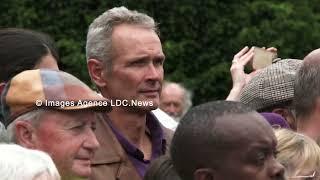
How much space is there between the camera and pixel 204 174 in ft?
11.2

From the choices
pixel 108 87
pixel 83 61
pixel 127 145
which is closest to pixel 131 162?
pixel 127 145

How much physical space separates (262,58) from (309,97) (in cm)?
87

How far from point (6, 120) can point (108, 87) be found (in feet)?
1.98

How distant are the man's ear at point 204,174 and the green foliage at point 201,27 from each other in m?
9.54

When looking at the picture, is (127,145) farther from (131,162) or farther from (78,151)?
(78,151)

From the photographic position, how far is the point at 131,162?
4352mm

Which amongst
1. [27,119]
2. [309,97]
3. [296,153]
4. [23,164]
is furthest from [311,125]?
[23,164]

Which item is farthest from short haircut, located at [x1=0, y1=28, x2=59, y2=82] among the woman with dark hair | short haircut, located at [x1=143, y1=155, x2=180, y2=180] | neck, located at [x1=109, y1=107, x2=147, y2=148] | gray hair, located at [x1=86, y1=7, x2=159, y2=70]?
short haircut, located at [x1=143, y1=155, x2=180, y2=180]

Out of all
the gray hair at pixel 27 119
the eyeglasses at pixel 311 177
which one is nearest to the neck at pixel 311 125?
the eyeglasses at pixel 311 177

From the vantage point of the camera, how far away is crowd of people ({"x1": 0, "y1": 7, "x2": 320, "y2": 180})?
342cm

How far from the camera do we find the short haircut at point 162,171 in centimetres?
381

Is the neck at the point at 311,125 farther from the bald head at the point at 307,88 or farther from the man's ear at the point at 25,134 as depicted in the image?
the man's ear at the point at 25,134

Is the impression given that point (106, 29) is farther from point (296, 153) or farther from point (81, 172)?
point (296, 153)

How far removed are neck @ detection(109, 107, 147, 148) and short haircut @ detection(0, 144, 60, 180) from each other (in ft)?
3.20
